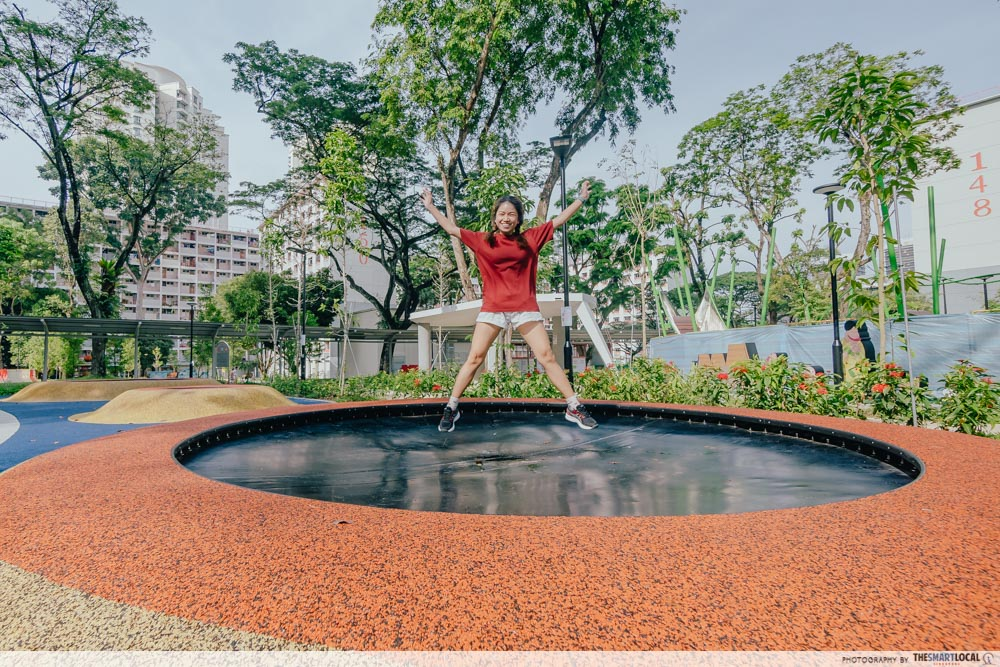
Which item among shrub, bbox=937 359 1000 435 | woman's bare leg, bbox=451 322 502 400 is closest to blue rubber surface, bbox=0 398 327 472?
woman's bare leg, bbox=451 322 502 400

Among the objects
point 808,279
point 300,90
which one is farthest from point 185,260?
point 808,279

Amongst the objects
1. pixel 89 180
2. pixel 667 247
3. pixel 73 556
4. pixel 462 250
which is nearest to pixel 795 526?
pixel 73 556

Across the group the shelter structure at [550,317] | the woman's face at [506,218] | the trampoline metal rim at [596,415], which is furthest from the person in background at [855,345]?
the woman's face at [506,218]

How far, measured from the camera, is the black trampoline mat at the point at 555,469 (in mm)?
2443

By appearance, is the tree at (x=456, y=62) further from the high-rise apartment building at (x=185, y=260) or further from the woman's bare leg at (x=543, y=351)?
the high-rise apartment building at (x=185, y=260)

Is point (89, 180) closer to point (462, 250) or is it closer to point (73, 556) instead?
point (462, 250)

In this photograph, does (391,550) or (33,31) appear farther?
(33,31)

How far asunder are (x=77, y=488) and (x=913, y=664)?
297 cm

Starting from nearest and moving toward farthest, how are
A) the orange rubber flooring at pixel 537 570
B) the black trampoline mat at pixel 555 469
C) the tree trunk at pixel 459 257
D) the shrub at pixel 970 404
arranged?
the orange rubber flooring at pixel 537 570 → the black trampoline mat at pixel 555 469 → the shrub at pixel 970 404 → the tree trunk at pixel 459 257

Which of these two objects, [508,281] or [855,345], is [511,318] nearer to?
[508,281]

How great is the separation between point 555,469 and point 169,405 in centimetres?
998

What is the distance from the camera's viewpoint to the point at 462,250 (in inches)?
577

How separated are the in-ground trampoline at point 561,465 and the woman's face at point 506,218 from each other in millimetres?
1804

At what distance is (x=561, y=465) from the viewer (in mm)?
3338
